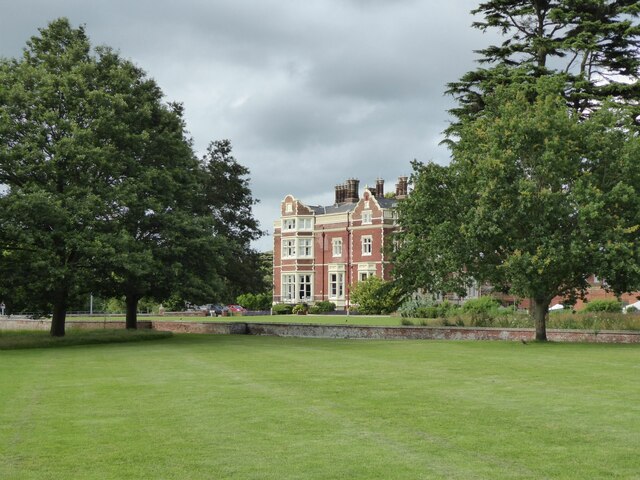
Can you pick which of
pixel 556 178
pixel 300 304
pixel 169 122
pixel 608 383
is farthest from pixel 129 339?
pixel 300 304

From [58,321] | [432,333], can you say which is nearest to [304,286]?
[432,333]

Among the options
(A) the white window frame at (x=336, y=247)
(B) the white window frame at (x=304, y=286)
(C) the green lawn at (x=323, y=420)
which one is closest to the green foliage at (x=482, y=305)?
(C) the green lawn at (x=323, y=420)

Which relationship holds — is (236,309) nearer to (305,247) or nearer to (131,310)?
(305,247)

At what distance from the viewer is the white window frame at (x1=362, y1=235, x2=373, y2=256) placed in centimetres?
7131

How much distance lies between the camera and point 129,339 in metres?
32.3

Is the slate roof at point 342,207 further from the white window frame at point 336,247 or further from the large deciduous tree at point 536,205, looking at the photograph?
the large deciduous tree at point 536,205

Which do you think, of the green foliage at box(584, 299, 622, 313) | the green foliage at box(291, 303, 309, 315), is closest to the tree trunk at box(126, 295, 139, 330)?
the green foliage at box(584, 299, 622, 313)

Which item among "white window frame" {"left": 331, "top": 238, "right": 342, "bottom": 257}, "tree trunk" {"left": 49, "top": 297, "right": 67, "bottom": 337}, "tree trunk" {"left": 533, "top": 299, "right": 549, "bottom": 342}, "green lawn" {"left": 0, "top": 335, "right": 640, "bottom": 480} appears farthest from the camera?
"white window frame" {"left": 331, "top": 238, "right": 342, "bottom": 257}

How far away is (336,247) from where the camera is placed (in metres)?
74.5

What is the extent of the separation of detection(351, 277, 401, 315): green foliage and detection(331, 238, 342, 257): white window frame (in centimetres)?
1341

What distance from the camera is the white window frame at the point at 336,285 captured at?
7331 centimetres

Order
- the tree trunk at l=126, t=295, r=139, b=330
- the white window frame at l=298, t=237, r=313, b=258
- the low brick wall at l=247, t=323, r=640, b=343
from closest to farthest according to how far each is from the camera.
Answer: the low brick wall at l=247, t=323, r=640, b=343, the tree trunk at l=126, t=295, r=139, b=330, the white window frame at l=298, t=237, r=313, b=258

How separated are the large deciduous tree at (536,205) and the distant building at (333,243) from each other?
3958 centimetres

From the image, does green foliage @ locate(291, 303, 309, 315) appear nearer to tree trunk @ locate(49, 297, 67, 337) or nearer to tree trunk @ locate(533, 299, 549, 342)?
tree trunk @ locate(49, 297, 67, 337)
